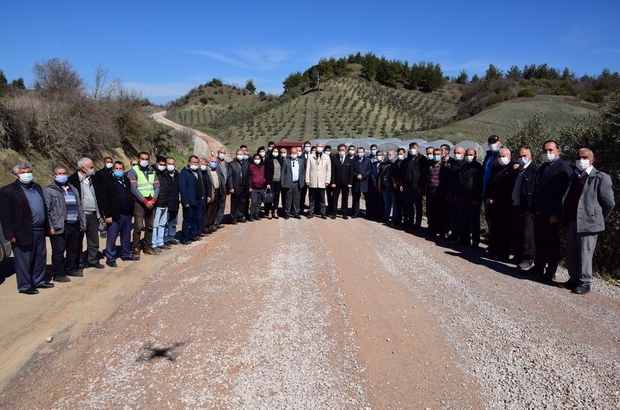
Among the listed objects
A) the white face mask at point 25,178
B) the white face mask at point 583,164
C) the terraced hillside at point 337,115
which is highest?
the terraced hillside at point 337,115

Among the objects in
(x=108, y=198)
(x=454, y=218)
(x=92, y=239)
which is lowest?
(x=92, y=239)

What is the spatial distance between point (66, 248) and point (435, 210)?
775 cm

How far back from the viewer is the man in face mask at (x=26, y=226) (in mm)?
6074

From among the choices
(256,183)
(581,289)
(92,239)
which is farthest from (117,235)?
(581,289)

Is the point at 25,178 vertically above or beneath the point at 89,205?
above

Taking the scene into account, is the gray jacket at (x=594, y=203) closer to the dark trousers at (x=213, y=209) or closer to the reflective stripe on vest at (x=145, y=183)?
the reflective stripe on vest at (x=145, y=183)

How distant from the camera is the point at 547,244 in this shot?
22.8 ft

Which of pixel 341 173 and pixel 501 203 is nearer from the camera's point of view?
pixel 501 203

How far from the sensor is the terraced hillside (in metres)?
46.9

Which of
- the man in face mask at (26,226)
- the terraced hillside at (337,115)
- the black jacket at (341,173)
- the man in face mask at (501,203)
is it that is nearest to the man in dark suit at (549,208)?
the man in face mask at (501,203)

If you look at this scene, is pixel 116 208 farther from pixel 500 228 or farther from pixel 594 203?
pixel 594 203

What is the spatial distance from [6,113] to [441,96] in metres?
69.6

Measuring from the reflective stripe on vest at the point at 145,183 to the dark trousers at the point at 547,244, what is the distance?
7116mm

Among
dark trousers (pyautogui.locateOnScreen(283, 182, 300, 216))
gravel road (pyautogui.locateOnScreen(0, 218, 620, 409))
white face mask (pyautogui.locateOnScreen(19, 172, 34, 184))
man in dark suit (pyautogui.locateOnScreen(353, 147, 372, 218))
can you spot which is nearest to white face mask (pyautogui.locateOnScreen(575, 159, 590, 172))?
gravel road (pyautogui.locateOnScreen(0, 218, 620, 409))
